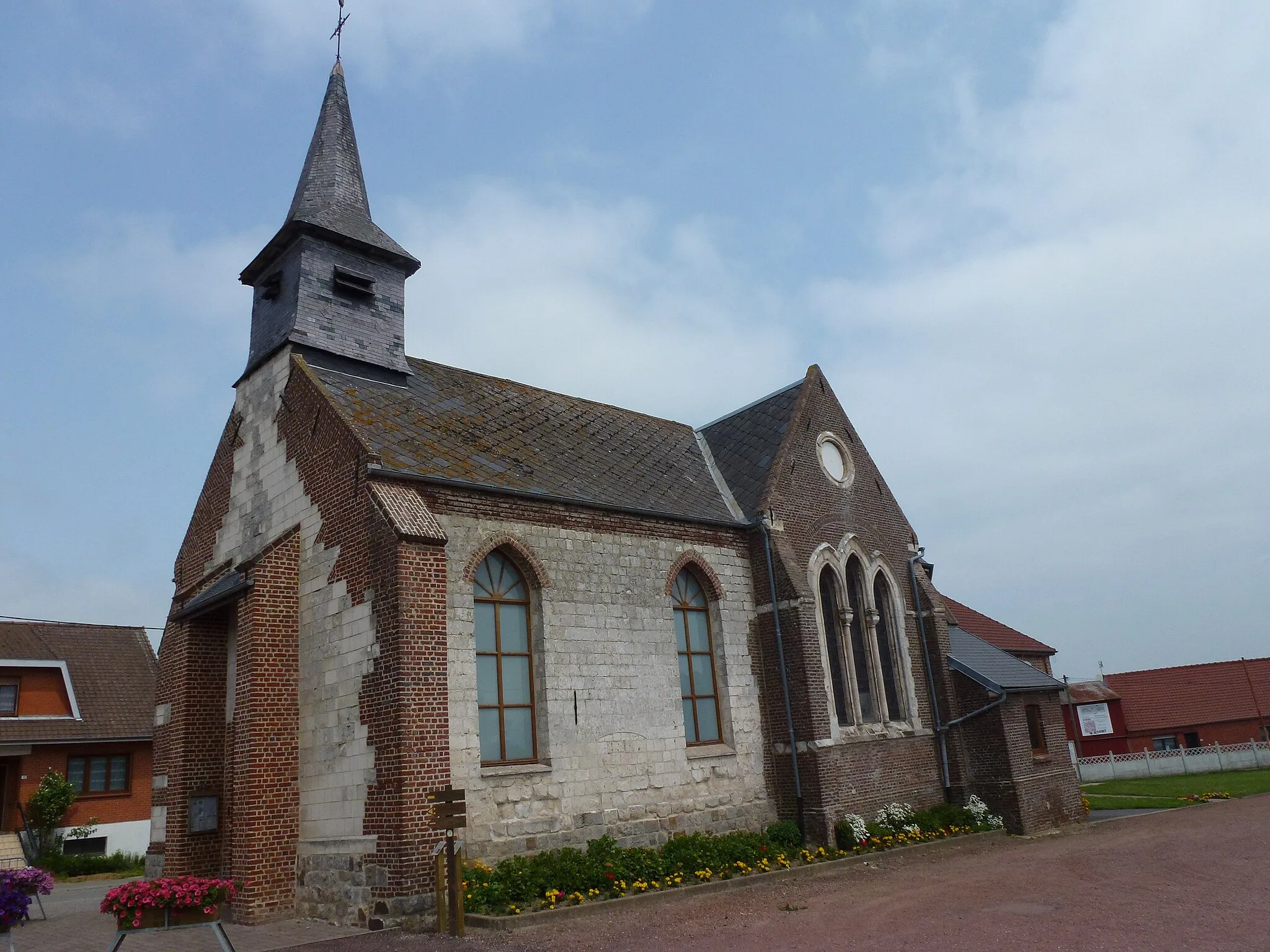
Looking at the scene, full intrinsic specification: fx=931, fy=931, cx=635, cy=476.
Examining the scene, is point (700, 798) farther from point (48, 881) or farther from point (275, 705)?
point (48, 881)

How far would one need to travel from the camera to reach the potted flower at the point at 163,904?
903 centimetres

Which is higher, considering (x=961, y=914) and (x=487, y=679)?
(x=487, y=679)

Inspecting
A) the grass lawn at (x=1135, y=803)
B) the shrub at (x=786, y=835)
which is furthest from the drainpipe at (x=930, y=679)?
the grass lawn at (x=1135, y=803)

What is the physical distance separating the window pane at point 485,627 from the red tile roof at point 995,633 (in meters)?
27.1

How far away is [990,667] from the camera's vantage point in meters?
20.8

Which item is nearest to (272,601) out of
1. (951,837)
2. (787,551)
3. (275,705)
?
(275,705)

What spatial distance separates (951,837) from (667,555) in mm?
7724

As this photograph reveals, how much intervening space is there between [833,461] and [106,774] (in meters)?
22.5

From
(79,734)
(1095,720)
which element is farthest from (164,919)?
(1095,720)

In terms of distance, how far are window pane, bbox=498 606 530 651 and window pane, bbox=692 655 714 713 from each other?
3.75 meters

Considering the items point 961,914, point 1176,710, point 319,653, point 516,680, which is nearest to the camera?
point 961,914

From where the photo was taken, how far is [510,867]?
12.4 m

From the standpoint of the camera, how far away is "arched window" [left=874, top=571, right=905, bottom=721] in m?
19.8

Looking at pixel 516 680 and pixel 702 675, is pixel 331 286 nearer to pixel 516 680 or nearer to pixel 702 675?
pixel 516 680
